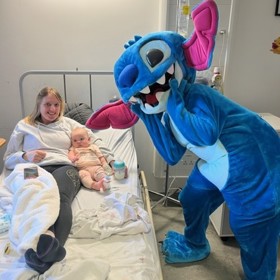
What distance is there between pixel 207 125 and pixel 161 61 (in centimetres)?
29

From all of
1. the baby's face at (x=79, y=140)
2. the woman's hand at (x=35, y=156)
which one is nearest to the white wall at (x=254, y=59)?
the baby's face at (x=79, y=140)

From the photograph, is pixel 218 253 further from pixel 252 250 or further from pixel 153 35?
pixel 153 35

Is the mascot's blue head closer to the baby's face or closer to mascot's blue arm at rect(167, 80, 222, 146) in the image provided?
mascot's blue arm at rect(167, 80, 222, 146)

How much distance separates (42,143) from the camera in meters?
1.91

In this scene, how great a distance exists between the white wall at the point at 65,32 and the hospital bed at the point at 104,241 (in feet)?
3.52

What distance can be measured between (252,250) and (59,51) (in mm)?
1946

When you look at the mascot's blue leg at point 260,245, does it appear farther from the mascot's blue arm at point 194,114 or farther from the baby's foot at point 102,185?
the baby's foot at point 102,185

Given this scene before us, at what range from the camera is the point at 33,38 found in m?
2.31

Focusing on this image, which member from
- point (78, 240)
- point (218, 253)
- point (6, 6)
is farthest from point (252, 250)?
point (6, 6)

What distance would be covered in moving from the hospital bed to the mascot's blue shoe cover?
31cm

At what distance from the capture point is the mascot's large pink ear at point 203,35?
1013 millimetres

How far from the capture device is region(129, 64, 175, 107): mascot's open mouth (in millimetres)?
1137

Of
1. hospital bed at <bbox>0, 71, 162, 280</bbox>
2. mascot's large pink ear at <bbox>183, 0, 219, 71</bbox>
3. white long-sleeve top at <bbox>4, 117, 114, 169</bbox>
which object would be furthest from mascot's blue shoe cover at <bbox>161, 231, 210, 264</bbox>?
mascot's large pink ear at <bbox>183, 0, 219, 71</bbox>

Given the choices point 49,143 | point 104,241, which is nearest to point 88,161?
point 49,143
